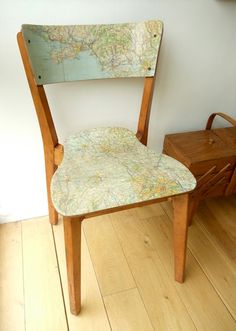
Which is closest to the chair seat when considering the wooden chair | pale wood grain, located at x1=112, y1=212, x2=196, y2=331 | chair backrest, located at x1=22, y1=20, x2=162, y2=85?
the wooden chair

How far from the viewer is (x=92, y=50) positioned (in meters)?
0.89

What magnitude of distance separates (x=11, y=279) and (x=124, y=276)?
41 centimetres

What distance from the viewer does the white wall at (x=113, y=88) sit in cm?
88

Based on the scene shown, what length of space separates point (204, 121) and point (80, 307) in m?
0.95

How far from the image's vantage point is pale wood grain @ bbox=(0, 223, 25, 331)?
864mm

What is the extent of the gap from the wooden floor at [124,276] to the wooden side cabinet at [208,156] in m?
0.19

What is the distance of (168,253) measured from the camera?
110 centimetres

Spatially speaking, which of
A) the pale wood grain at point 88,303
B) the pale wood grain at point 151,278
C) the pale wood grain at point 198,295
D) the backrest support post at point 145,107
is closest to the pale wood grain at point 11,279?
the pale wood grain at point 88,303

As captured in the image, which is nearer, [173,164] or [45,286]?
[173,164]

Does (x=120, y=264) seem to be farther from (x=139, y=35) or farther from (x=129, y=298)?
(x=139, y=35)

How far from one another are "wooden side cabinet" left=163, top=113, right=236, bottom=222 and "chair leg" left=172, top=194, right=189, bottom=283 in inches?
9.1

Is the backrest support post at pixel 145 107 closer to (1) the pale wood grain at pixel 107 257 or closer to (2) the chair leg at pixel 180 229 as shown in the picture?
(2) the chair leg at pixel 180 229

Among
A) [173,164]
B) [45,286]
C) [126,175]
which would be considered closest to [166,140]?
[173,164]

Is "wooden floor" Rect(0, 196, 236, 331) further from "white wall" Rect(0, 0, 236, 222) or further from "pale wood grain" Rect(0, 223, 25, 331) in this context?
"white wall" Rect(0, 0, 236, 222)
